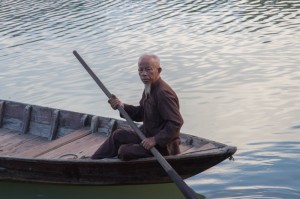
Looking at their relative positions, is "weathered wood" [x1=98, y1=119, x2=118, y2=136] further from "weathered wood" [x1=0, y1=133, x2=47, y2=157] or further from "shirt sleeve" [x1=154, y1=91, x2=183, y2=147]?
"shirt sleeve" [x1=154, y1=91, x2=183, y2=147]

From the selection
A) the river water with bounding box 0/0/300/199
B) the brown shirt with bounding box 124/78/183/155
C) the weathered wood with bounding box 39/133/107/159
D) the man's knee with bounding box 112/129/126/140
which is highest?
the brown shirt with bounding box 124/78/183/155

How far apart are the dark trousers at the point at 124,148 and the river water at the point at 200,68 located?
2.46 feet

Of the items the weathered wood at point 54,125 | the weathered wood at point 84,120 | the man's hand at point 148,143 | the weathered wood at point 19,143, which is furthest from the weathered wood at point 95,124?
the man's hand at point 148,143

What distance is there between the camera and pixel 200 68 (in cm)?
1240

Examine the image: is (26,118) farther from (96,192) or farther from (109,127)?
(96,192)

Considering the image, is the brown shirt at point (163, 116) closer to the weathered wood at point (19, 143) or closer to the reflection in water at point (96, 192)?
the reflection in water at point (96, 192)

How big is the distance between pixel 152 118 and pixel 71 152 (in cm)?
182

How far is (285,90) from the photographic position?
10180mm

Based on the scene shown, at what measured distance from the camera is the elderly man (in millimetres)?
5809

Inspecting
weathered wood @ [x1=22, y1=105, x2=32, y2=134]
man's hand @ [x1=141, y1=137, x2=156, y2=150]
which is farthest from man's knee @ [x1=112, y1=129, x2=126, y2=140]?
weathered wood @ [x1=22, y1=105, x2=32, y2=134]

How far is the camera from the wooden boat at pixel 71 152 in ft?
20.5

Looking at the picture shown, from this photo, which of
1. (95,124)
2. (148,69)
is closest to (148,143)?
(148,69)

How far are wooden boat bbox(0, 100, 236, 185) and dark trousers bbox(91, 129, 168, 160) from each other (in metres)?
0.09

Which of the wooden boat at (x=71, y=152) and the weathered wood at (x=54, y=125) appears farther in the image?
the weathered wood at (x=54, y=125)
